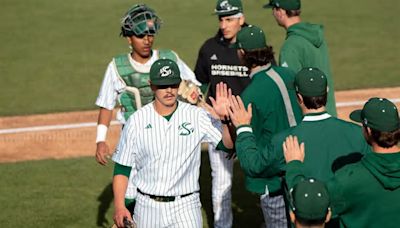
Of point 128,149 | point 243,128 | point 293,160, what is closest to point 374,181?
point 293,160

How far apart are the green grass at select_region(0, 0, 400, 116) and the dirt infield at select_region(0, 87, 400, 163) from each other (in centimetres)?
49

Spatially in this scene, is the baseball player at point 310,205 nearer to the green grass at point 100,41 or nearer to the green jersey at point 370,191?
the green jersey at point 370,191

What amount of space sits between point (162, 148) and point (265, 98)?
1.02m

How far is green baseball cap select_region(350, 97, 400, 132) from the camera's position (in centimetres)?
530

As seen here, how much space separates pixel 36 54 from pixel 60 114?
12.4 ft

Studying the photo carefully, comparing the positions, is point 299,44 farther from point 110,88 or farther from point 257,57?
point 110,88

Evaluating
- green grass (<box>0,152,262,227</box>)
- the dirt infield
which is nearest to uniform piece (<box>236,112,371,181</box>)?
green grass (<box>0,152,262,227</box>)

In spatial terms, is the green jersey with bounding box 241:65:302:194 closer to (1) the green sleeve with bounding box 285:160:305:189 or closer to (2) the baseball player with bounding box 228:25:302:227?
(2) the baseball player with bounding box 228:25:302:227

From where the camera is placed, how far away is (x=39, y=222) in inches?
365

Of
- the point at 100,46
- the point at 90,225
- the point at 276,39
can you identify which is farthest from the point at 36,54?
the point at 90,225

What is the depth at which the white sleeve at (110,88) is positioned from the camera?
7.98 m

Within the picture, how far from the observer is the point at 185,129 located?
6.68 metres

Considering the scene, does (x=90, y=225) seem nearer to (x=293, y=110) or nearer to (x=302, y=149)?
(x=293, y=110)

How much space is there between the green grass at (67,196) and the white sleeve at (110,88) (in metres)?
1.81
